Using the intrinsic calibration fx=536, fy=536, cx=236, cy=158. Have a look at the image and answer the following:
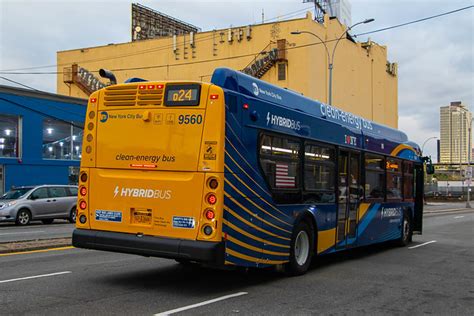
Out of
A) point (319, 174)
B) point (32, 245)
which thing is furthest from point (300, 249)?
point (32, 245)

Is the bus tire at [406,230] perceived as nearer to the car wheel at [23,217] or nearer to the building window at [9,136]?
the car wheel at [23,217]

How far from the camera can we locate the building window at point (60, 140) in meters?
29.6

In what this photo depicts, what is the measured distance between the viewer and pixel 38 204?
20453mm

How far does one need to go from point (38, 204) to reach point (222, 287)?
1464cm

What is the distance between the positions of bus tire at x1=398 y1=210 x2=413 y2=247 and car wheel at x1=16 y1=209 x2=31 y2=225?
44.4ft

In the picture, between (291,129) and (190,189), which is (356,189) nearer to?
(291,129)

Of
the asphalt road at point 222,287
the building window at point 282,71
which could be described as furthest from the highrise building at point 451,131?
the asphalt road at point 222,287

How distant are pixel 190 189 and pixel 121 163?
1.23 meters

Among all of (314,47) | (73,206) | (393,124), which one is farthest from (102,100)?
(393,124)

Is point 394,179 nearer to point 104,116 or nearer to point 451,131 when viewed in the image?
point 104,116

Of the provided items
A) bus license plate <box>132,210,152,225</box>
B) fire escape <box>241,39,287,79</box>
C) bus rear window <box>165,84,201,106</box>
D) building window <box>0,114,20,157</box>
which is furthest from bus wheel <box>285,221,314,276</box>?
fire escape <box>241,39,287,79</box>

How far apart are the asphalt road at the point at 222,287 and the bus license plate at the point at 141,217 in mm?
934

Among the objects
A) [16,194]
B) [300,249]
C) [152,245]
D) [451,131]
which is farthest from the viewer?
[451,131]

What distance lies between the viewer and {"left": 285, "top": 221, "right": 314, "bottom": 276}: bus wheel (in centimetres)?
866
